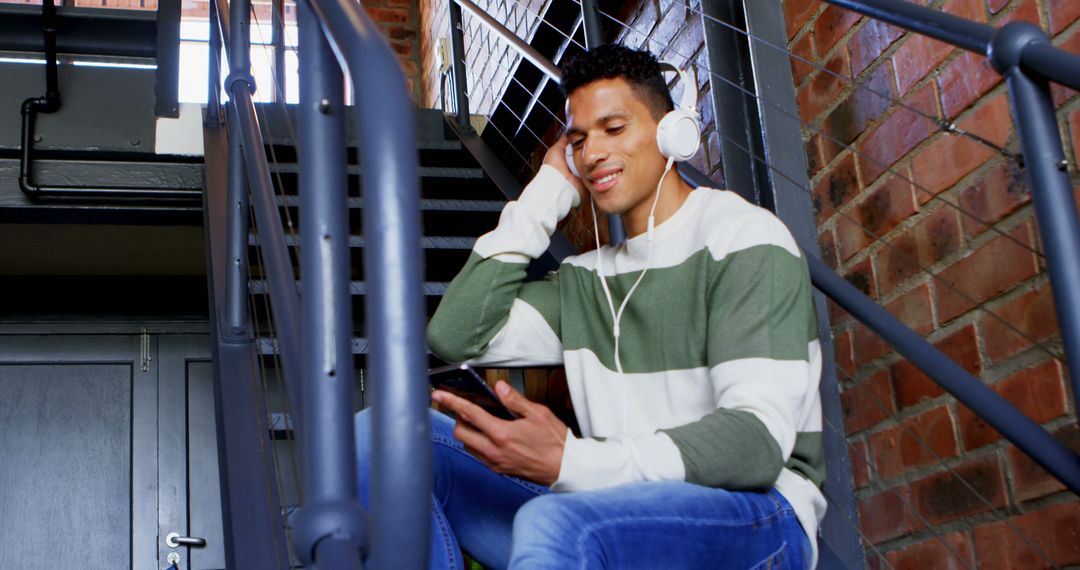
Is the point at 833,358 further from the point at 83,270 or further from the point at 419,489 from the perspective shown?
the point at 83,270

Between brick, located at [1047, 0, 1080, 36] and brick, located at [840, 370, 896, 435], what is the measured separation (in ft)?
1.91

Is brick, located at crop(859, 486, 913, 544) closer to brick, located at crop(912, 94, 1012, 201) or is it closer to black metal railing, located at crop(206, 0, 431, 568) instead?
brick, located at crop(912, 94, 1012, 201)

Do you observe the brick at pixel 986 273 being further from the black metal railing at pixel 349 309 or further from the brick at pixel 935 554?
the black metal railing at pixel 349 309

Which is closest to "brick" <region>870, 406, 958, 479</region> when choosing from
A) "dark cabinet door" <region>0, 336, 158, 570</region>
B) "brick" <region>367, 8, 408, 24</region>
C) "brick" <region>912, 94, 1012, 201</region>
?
"brick" <region>912, 94, 1012, 201</region>

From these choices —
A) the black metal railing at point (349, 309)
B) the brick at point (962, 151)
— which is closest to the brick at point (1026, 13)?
the brick at point (962, 151)

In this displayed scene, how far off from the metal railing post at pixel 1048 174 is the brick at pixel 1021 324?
0.31 meters

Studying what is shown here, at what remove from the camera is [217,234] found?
252 cm

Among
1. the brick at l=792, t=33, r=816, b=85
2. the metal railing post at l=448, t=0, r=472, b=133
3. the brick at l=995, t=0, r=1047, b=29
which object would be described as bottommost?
the brick at l=995, t=0, r=1047, b=29

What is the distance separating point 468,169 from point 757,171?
1.20 metres

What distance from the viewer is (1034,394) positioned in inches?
59.2

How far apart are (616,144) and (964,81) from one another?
500 mm

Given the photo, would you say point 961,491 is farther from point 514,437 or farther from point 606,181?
point 514,437

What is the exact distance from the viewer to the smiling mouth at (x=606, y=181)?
1.66m

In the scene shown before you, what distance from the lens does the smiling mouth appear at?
1663 mm
